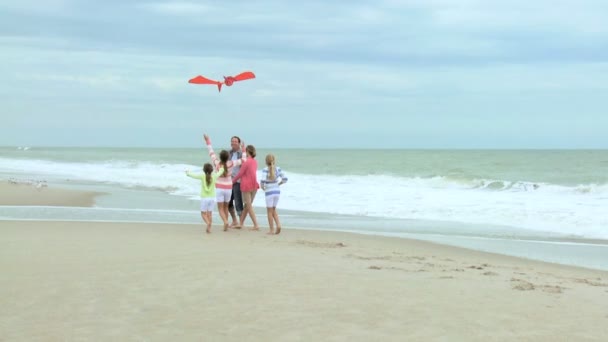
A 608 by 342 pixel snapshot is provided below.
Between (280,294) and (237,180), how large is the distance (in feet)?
Result: 20.0

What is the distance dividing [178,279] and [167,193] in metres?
16.4

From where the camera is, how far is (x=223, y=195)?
12.2 metres

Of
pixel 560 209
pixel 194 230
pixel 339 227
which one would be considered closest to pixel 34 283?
pixel 194 230

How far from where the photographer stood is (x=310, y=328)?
5117mm

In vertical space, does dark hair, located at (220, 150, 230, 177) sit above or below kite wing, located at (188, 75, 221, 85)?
below

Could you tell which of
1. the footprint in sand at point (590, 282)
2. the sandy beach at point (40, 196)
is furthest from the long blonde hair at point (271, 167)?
the sandy beach at point (40, 196)

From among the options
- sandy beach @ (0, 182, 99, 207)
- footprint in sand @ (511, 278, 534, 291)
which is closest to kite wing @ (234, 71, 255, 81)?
footprint in sand @ (511, 278, 534, 291)

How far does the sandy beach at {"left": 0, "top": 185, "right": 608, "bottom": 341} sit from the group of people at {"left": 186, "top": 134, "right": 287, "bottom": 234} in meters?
2.10

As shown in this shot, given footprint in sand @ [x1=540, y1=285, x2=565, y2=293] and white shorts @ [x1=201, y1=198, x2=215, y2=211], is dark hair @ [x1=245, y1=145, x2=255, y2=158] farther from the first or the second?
footprint in sand @ [x1=540, y1=285, x2=565, y2=293]

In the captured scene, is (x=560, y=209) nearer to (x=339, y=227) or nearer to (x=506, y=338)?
(x=339, y=227)

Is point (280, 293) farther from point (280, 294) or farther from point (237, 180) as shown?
point (237, 180)

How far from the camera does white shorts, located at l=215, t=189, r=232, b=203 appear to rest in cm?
1216

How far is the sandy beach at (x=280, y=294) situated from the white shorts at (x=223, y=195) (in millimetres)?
2398

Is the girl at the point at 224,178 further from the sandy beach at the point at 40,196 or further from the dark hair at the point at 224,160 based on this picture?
the sandy beach at the point at 40,196
